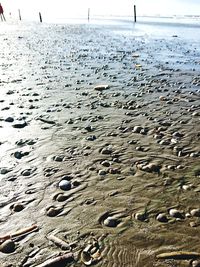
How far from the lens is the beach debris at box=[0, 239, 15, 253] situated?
3.88m

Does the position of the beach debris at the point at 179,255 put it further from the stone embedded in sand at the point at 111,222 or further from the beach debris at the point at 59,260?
the beach debris at the point at 59,260

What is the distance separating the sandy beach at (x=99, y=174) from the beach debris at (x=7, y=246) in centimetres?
1

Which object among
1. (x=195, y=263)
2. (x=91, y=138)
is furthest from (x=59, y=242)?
(x=91, y=138)

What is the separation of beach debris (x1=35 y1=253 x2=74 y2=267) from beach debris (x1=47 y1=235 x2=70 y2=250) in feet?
0.50

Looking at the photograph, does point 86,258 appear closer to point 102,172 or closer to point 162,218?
point 162,218

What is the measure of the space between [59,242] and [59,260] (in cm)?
32

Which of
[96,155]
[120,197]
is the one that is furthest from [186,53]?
[120,197]

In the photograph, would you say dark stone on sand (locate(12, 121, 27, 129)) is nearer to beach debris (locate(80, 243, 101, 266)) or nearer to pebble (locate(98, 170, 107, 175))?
pebble (locate(98, 170, 107, 175))

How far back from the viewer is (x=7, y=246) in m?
3.90

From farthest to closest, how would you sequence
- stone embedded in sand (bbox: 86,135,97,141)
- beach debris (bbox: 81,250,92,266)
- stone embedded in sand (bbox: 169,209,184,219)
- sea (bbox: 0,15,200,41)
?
sea (bbox: 0,15,200,41), stone embedded in sand (bbox: 86,135,97,141), stone embedded in sand (bbox: 169,209,184,219), beach debris (bbox: 81,250,92,266)

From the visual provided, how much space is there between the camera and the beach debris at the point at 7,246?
12.7 ft

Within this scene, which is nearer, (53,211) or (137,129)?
(53,211)

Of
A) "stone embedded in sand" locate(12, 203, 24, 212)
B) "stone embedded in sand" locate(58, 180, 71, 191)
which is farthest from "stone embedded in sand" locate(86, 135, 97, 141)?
"stone embedded in sand" locate(12, 203, 24, 212)

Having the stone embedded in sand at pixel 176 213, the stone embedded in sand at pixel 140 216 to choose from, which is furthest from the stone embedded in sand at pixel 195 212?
the stone embedded in sand at pixel 140 216
